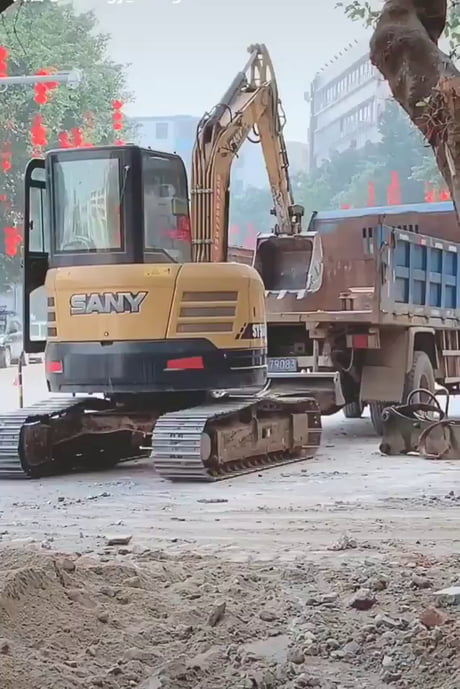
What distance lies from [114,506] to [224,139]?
462cm

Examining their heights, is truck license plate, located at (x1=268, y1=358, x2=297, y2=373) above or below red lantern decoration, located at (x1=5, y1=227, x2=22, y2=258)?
below

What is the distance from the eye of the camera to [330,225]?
51.0 feet

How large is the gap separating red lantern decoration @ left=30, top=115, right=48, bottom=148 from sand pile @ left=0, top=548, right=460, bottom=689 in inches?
1002

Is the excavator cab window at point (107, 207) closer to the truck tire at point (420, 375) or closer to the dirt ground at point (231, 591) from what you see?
the dirt ground at point (231, 591)

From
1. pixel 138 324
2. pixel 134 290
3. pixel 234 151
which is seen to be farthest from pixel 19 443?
pixel 234 151

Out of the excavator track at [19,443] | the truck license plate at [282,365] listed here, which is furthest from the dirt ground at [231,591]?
the truck license plate at [282,365]

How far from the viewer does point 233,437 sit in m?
10.2

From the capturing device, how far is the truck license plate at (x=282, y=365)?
1307 centimetres

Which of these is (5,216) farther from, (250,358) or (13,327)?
(250,358)

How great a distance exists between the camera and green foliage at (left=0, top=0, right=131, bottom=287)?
30.2 meters

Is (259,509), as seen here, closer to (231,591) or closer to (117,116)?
(231,591)

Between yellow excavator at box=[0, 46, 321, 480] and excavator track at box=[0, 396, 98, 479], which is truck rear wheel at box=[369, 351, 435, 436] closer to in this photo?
yellow excavator at box=[0, 46, 321, 480]

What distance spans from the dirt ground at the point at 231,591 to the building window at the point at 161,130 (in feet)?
167

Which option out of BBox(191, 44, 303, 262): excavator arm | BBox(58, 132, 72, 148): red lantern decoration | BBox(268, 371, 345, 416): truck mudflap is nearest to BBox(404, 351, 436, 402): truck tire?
BBox(268, 371, 345, 416): truck mudflap
